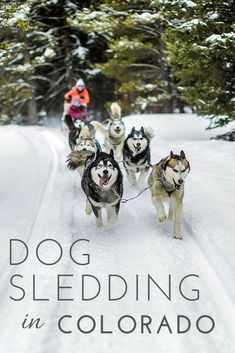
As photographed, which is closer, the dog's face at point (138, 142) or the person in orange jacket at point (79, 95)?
the dog's face at point (138, 142)

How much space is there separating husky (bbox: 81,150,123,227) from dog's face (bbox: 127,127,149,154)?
75.2 inches

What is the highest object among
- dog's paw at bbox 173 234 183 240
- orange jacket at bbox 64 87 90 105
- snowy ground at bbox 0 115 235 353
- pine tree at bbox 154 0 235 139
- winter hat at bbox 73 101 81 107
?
pine tree at bbox 154 0 235 139

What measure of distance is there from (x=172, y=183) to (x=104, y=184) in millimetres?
906

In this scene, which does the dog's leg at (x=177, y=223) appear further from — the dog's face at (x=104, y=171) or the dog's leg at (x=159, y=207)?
the dog's face at (x=104, y=171)

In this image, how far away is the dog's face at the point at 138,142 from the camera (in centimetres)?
798

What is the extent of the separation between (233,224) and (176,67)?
8498 mm

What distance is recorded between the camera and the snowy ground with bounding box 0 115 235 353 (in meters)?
3.54

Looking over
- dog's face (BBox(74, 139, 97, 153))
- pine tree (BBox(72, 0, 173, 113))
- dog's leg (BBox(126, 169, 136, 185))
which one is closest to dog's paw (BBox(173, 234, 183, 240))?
dog's leg (BBox(126, 169, 136, 185))

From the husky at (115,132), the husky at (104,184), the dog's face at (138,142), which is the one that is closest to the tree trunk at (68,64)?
the husky at (115,132)

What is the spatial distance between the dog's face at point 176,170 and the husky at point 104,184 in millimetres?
727

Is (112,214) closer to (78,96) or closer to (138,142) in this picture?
(138,142)

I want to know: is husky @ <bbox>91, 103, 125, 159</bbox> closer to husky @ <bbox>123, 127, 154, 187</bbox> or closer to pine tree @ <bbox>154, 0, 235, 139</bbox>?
husky @ <bbox>123, 127, 154, 187</bbox>

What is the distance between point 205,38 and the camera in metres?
10.9

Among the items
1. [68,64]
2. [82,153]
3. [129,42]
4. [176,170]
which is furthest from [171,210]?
[68,64]
